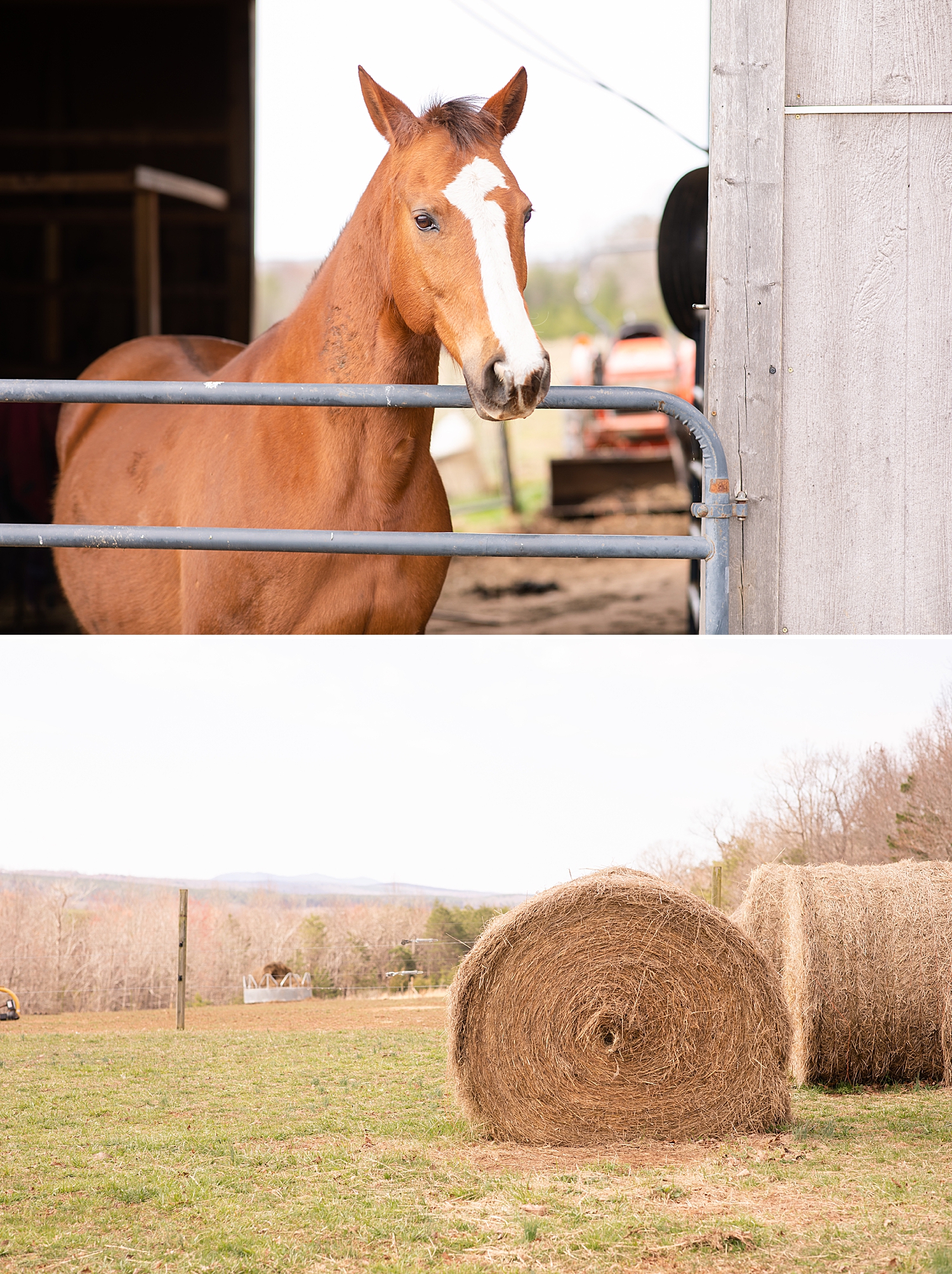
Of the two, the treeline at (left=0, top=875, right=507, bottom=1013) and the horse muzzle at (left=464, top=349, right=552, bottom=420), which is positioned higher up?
the horse muzzle at (left=464, top=349, right=552, bottom=420)

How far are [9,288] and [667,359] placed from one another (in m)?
6.10

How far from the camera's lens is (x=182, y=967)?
240 inches

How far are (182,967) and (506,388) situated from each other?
178 inches

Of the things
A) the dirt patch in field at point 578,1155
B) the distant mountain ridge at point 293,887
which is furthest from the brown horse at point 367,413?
the dirt patch in field at point 578,1155

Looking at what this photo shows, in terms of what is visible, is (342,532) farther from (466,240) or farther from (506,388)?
(466,240)

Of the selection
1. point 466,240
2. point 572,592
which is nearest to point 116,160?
point 572,592

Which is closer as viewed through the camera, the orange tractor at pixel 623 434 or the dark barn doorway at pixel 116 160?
the dark barn doorway at pixel 116 160

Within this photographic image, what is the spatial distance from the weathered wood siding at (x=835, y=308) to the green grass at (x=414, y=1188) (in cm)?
152

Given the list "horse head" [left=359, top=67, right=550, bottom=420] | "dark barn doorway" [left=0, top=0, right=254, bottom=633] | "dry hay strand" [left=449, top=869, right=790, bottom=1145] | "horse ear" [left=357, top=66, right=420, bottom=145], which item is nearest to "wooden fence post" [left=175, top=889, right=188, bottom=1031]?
"dry hay strand" [left=449, top=869, right=790, bottom=1145]

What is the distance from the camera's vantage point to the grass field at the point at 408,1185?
9.29ft

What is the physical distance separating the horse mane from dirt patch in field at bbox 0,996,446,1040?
407 cm

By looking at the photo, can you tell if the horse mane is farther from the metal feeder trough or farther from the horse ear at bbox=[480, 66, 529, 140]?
the metal feeder trough

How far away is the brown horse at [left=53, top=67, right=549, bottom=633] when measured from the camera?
267 cm

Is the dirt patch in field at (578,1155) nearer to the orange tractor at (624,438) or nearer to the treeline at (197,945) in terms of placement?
the treeline at (197,945)
